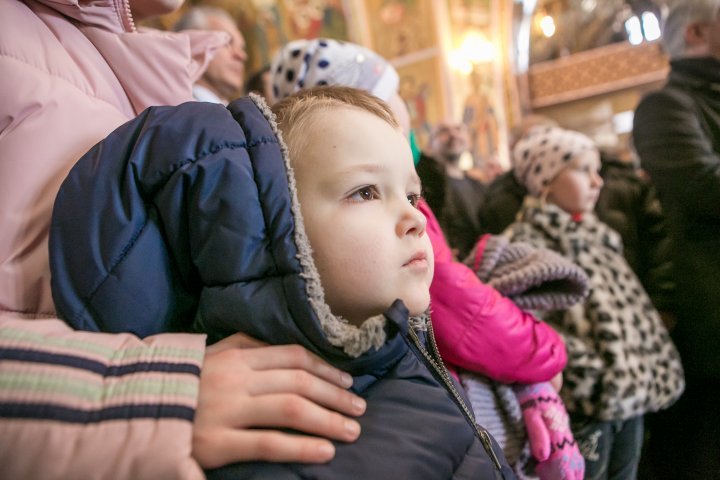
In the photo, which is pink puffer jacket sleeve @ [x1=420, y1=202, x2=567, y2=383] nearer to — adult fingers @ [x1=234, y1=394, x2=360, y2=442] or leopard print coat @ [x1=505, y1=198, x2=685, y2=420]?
leopard print coat @ [x1=505, y1=198, x2=685, y2=420]

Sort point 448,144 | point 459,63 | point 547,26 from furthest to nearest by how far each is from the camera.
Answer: point 547,26, point 459,63, point 448,144

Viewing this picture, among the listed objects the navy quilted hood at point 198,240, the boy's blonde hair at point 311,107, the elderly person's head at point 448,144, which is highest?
the boy's blonde hair at point 311,107

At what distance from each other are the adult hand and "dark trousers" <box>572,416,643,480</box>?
1.14m

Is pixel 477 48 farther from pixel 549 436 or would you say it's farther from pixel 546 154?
pixel 549 436

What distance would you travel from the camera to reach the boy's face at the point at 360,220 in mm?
732

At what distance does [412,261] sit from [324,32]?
31.2ft

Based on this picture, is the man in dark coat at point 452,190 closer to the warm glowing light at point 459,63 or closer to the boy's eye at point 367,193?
the boy's eye at point 367,193

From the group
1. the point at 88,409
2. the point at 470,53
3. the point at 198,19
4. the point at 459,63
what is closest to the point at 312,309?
the point at 88,409

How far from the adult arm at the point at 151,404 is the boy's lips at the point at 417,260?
201 mm

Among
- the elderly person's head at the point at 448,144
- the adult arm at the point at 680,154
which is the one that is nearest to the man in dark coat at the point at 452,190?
the elderly person's head at the point at 448,144

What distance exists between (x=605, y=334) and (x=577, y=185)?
2.18 feet

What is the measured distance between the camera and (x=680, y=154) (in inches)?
68.2

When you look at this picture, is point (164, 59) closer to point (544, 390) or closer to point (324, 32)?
point (544, 390)

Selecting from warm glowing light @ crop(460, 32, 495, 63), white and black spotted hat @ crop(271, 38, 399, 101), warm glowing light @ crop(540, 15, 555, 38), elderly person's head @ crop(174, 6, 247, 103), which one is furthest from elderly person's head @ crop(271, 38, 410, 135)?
warm glowing light @ crop(540, 15, 555, 38)
